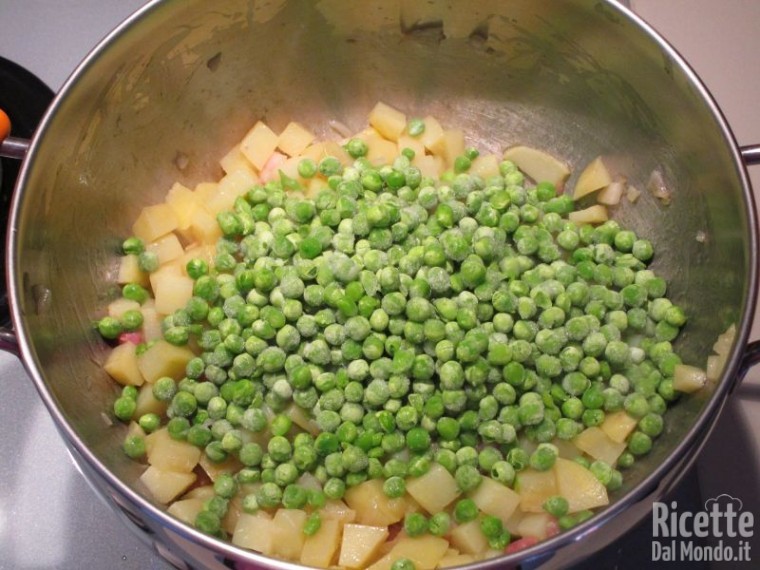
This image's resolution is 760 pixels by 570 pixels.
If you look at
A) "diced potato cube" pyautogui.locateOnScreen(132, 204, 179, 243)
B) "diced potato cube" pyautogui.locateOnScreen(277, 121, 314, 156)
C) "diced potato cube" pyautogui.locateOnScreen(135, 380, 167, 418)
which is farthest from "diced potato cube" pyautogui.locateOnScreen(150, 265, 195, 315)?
"diced potato cube" pyautogui.locateOnScreen(277, 121, 314, 156)

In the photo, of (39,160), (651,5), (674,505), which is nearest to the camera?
(39,160)

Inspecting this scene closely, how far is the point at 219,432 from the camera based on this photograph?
67.1 inches

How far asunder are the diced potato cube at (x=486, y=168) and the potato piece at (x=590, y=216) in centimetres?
25

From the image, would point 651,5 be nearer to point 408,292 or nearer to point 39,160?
point 408,292

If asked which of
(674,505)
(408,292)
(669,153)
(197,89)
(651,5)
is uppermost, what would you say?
(651,5)

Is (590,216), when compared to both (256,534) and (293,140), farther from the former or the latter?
(256,534)

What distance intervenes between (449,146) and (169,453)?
45.9 inches

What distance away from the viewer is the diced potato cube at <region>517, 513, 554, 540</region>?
158 centimetres

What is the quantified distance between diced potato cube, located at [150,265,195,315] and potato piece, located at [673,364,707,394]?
125cm

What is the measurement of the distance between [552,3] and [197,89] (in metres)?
1.00

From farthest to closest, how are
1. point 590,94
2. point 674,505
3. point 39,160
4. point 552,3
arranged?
point 590,94, point 552,3, point 674,505, point 39,160

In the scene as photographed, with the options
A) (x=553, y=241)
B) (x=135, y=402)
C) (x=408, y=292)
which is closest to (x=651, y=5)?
(x=553, y=241)

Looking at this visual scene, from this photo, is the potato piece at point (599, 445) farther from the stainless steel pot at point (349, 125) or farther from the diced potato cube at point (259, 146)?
the diced potato cube at point (259, 146)

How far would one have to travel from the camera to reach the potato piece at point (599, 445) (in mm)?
1681
